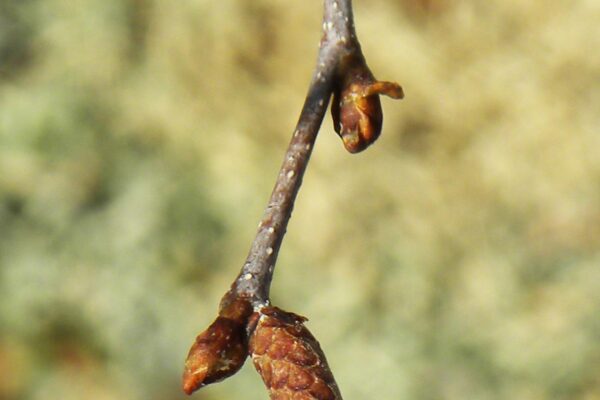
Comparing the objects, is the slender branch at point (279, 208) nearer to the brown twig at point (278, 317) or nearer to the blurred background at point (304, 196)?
the brown twig at point (278, 317)

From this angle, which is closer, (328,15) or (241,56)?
(328,15)

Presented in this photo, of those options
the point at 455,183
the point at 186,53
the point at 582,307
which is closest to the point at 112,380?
the point at 186,53

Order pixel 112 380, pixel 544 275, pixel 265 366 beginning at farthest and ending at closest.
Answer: pixel 544 275 < pixel 112 380 < pixel 265 366

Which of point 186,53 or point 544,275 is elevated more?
point 186,53

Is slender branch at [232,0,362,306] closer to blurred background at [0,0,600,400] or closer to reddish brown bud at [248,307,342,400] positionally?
reddish brown bud at [248,307,342,400]

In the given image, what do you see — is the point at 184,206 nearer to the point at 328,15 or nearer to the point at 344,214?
the point at 344,214

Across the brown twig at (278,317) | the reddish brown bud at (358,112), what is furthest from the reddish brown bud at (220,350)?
the reddish brown bud at (358,112)

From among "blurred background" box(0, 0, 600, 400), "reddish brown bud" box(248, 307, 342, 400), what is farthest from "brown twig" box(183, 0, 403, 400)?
"blurred background" box(0, 0, 600, 400)
